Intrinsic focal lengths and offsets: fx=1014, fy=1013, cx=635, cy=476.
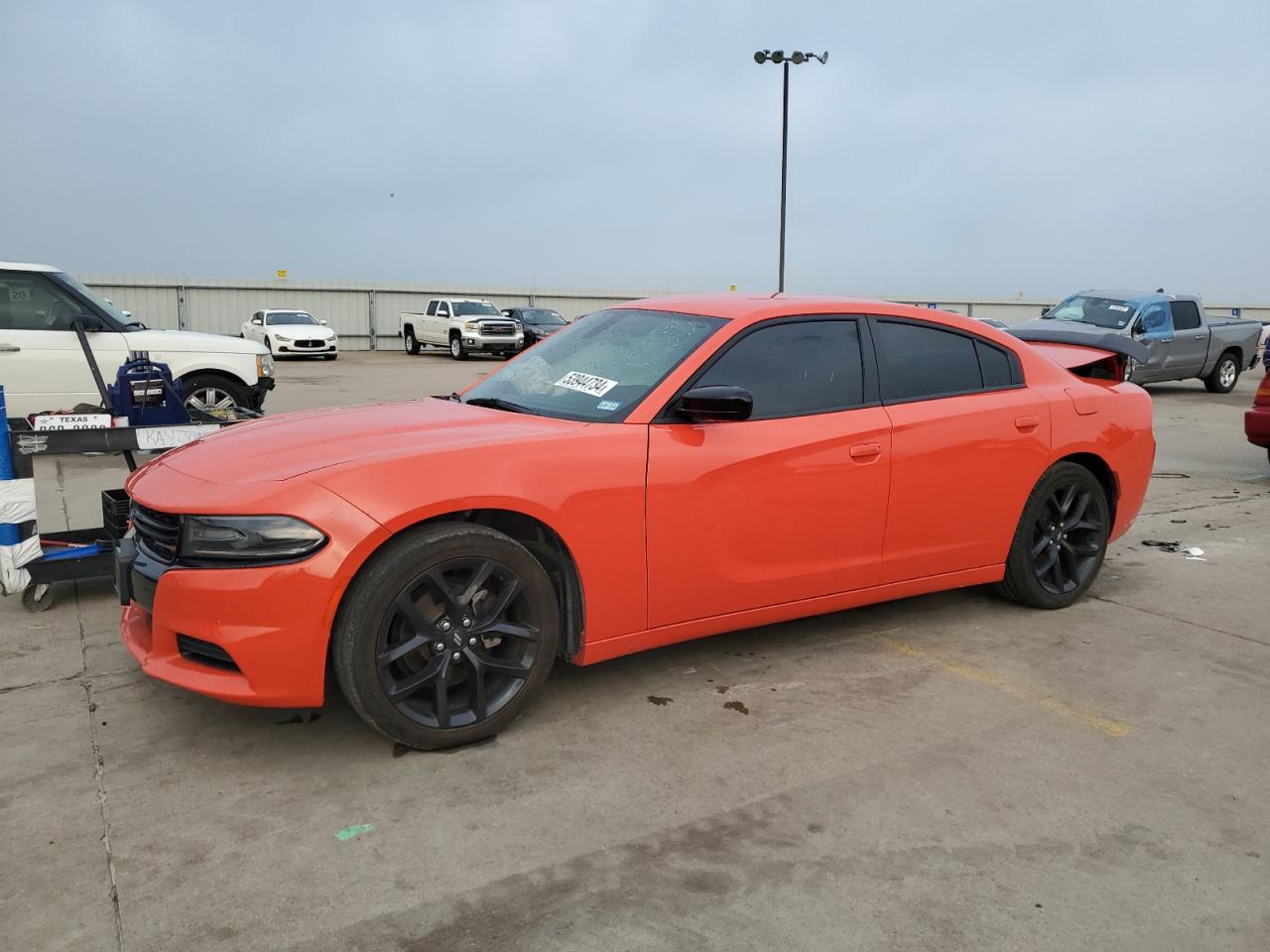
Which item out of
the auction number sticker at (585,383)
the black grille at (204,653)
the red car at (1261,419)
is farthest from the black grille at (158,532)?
the red car at (1261,419)

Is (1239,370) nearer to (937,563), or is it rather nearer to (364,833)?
(937,563)

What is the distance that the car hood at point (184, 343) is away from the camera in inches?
367

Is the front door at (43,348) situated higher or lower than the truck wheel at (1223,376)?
higher

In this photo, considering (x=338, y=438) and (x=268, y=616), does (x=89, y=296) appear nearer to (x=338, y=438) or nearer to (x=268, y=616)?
(x=338, y=438)

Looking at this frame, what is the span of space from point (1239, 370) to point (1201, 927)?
2085 cm

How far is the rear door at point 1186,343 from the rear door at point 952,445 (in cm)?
1506

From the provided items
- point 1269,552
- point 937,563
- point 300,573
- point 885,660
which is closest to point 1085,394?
point 937,563

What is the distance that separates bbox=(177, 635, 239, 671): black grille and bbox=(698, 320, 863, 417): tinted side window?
1.96 meters

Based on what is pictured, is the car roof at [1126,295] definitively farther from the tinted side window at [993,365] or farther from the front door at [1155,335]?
the tinted side window at [993,365]

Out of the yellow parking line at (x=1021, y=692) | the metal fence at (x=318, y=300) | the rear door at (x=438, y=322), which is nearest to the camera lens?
the yellow parking line at (x=1021, y=692)

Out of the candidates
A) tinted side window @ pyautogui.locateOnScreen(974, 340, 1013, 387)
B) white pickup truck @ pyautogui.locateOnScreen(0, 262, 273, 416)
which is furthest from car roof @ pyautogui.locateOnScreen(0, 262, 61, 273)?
tinted side window @ pyautogui.locateOnScreen(974, 340, 1013, 387)

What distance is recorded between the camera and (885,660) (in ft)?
14.5

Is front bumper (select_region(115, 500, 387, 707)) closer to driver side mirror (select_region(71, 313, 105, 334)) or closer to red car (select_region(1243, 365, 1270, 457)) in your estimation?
driver side mirror (select_region(71, 313, 105, 334))

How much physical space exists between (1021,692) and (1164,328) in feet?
52.2
